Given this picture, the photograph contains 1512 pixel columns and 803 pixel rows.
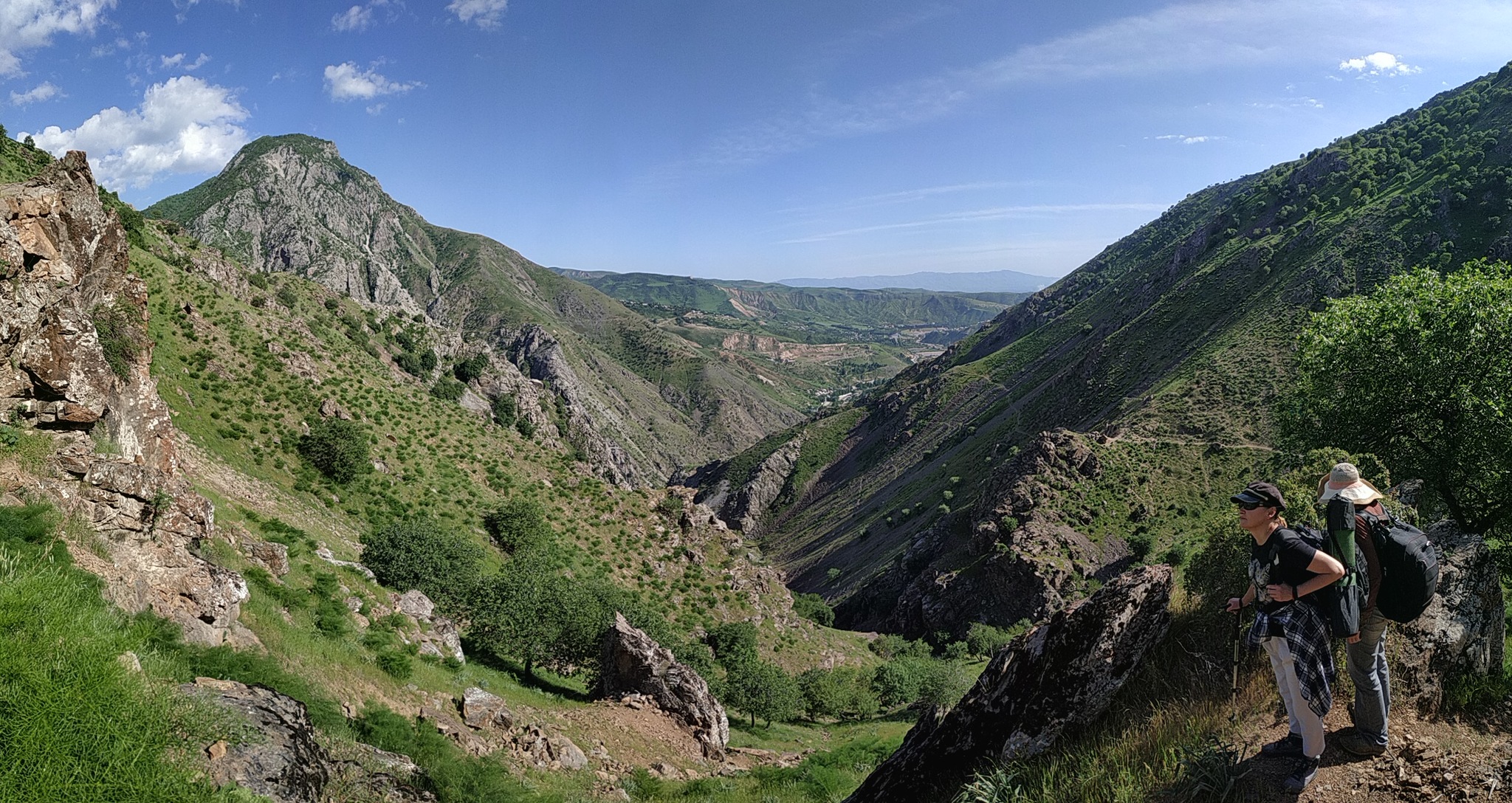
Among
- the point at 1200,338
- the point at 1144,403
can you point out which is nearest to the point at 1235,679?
the point at 1144,403

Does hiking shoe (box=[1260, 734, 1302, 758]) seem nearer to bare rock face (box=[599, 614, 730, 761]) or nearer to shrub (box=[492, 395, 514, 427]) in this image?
bare rock face (box=[599, 614, 730, 761])

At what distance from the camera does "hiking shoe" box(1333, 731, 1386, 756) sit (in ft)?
18.9

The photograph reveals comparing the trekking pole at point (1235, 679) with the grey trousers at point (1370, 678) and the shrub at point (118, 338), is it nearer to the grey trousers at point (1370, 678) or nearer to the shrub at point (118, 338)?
the grey trousers at point (1370, 678)

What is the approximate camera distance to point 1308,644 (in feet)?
19.3

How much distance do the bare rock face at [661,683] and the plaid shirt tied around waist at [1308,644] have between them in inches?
731

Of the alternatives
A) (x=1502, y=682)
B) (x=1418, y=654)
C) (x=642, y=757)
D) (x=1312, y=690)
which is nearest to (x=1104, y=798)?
(x=1312, y=690)

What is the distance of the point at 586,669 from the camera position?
85.4ft

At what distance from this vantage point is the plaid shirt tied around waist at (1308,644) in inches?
225

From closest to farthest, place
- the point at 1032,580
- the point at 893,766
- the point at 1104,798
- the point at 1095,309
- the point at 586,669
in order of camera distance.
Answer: the point at 1104,798, the point at 893,766, the point at 586,669, the point at 1032,580, the point at 1095,309

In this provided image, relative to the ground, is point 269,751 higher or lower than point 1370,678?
lower

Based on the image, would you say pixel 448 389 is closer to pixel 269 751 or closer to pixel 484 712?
pixel 484 712

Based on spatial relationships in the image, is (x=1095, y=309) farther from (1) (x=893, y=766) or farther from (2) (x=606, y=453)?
(1) (x=893, y=766)

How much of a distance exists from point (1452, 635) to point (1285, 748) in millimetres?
2527

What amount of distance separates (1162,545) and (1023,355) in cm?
11248
